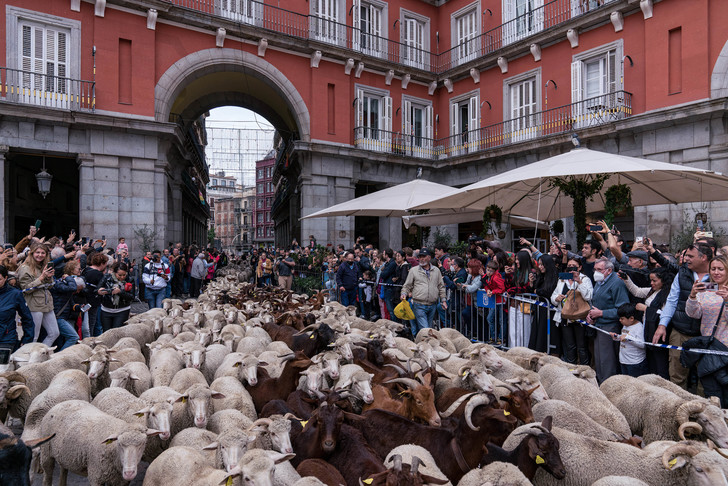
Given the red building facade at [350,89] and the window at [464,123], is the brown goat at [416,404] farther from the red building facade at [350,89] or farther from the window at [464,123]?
the window at [464,123]

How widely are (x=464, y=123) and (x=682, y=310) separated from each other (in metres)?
19.8

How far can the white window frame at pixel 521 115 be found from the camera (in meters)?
20.2

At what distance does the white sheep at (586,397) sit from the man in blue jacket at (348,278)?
7.14m

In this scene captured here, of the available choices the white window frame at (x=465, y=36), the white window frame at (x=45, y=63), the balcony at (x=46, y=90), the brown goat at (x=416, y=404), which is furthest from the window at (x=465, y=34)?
the brown goat at (x=416, y=404)

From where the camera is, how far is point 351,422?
4180 millimetres

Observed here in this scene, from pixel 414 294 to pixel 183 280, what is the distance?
12343 millimetres

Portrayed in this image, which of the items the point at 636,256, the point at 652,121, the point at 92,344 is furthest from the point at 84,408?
the point at 652,121

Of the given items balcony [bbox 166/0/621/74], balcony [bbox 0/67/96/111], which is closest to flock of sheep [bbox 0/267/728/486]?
balcony [bbox 0/67/96/111]

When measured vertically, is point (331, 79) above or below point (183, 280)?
above

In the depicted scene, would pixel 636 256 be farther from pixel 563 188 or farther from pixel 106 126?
pixel 106 126

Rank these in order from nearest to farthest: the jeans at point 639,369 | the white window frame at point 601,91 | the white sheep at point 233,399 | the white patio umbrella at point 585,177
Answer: the white sheep at point 233,399
the jeans at point 639,369
the white patio umbrella at point 585,177
the white window frame at point 601,91

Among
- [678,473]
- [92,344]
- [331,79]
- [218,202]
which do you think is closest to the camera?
[678,473]

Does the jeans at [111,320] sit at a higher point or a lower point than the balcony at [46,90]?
lower

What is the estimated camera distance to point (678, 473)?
10.9 feet
